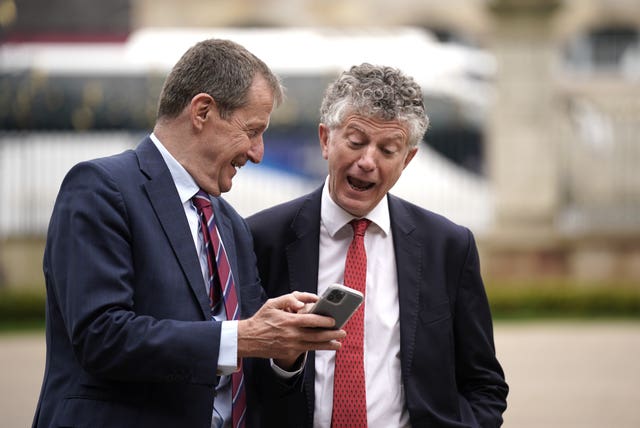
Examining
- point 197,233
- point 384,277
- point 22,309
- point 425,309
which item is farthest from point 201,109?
point 22,309

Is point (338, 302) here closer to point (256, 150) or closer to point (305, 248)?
point (256, 150)

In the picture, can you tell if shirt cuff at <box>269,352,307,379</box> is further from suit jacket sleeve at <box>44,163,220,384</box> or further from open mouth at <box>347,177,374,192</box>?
open mouth at <box>347,177,374,192</box>

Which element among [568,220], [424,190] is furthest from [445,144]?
[568,220]

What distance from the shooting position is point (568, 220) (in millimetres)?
14906

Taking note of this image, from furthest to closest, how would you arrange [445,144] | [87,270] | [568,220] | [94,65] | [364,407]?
[94,65] < [445,144] < [568,220] < [364,407] < [87,270]

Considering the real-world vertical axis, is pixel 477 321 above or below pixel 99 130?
above

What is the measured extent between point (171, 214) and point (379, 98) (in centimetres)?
76

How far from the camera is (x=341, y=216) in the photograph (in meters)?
3.56

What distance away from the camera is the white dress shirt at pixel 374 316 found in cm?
338

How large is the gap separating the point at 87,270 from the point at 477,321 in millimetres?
1348

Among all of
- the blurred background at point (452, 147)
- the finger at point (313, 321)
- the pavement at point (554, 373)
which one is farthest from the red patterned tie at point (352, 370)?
the blurred background at point (452, 147)

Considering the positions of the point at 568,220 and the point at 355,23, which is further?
the point at 355,23

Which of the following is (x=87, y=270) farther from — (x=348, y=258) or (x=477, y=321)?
(x=477, y=321)

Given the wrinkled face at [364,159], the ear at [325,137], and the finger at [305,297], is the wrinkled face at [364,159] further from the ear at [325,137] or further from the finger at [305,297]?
the finger at [305,297]
